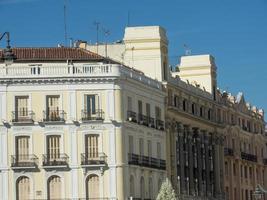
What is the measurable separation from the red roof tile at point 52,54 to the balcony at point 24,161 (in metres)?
8.18

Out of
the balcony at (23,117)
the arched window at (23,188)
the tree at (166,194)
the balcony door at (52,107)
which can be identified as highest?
the balcony door at (52,107)

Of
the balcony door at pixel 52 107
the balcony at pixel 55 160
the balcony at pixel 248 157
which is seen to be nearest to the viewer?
the balcony at pixel 55 160

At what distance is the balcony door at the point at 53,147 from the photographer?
302 feet

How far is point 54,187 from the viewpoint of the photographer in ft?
301

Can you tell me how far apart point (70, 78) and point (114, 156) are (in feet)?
21.8

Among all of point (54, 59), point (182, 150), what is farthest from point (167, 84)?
point (54, 59)

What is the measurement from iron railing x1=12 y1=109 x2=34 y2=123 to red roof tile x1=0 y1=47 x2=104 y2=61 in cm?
514

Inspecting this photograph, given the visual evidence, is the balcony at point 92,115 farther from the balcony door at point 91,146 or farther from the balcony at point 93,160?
the balcony at point 93,160

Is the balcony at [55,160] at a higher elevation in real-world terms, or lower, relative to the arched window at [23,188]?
higher

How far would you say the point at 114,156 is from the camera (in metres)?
92.5

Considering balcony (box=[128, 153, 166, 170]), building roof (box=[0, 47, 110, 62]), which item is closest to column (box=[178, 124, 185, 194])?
balcony (box=[128, 153, 166, 170])

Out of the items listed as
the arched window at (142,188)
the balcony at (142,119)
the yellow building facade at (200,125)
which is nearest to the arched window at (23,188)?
the arched window at (142,188)

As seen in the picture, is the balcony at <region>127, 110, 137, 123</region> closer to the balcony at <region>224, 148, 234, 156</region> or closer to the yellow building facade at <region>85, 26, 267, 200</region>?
the yellow building facade at <region>85, 26, 267, 200</region>

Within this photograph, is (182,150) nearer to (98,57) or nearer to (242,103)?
(98,57)
